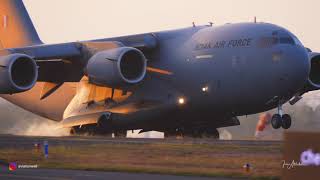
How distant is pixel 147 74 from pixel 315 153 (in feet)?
89.8

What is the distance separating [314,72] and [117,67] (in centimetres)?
997

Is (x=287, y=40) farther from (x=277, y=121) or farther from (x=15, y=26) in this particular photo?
(x=15, y=26)

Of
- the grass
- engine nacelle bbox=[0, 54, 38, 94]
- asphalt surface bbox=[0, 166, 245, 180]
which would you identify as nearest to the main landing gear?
the grass

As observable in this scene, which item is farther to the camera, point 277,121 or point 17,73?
point 17,73

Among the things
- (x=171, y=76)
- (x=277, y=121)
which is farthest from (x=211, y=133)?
(x=277, y=121)

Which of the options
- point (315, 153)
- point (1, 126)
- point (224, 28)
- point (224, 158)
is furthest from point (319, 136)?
point (1, 126)

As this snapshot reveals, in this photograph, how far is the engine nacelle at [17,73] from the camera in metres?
33.2

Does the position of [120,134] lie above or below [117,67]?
below

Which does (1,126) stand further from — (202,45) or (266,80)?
(266,80)

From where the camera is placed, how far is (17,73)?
34.4 meters

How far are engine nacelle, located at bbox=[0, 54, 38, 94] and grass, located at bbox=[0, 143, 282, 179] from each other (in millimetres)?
8044

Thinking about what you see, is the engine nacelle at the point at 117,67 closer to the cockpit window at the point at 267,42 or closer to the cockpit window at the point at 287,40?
the cockpit window at the point at 267,42

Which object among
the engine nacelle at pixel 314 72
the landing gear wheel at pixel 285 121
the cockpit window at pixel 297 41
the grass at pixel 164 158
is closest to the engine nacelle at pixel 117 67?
the landing gear wheel at pixel 285 121

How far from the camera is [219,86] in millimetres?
34469
